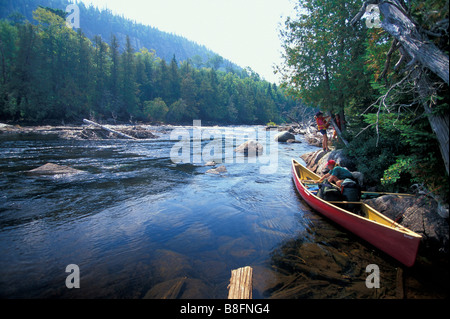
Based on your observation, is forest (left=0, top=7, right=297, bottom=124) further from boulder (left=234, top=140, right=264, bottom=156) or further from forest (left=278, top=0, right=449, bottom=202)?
boulder (left=234, top=140, right=264, bottom=156)

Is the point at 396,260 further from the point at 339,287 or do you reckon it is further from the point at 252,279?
the point at 252,279

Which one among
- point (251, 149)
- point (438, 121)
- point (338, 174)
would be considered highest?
point (438, 121)

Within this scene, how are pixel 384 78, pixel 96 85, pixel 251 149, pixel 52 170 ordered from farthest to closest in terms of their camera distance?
pixel 96 85, pixel 251 149, pixel 52 170, pixel 384 78

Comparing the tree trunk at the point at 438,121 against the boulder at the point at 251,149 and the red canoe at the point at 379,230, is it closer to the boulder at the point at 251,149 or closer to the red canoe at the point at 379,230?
the red canoe at the point at 379,230

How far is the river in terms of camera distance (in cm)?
366

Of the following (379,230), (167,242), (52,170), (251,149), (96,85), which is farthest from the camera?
(96,85)

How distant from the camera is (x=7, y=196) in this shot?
7.02m

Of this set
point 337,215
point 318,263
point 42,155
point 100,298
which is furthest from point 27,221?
point 42,155

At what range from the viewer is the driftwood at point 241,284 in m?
3.38

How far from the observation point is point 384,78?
6102 mm

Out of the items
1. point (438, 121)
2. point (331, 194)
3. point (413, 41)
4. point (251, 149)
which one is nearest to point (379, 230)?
point (331, 194)

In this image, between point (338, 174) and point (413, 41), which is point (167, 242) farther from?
point (413, 41)

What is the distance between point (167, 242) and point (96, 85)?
6433 cm

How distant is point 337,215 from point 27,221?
26.8 feet
